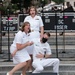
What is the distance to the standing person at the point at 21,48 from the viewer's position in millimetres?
9609

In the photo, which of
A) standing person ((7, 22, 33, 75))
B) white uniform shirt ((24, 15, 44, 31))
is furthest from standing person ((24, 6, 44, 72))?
standing person ((7, 22, 33, 75))

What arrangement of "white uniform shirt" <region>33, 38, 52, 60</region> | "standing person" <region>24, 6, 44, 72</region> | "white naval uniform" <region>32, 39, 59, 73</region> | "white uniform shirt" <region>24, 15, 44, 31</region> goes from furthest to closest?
1. "white uniform shirt" <region>24, 15, 44, 31</region>
2. "standing person" <region>24, 6, 44, 72</region>
3. "white uniform shirt" <region>33, 38, 52, 60</region>
4. "white naval uniform" <region>32, 39, 59, 73</region>

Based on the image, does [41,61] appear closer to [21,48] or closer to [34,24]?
[21,48]

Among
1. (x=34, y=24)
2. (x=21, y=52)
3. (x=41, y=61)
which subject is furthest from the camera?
(x=34, y=24)

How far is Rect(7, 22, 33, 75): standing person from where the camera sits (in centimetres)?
961

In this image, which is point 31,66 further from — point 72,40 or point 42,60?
point 72,40

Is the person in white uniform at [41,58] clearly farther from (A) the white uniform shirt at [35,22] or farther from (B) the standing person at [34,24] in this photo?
(A) the white uniform shirt at [35,22]

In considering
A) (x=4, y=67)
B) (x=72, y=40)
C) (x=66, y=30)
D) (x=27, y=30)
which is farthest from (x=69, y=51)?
(x=27, y=30)

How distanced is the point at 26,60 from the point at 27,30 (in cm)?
73

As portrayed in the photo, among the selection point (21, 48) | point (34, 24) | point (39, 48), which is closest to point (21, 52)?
point (21, 48)

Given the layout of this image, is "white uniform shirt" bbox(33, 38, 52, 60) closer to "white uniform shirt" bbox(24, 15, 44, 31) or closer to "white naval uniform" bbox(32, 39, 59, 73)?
"white naval uniform" bbox(32, 39, 59, 73)

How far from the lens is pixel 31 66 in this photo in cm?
1038

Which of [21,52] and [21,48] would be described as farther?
[21,52]

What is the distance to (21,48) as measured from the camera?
963cm
